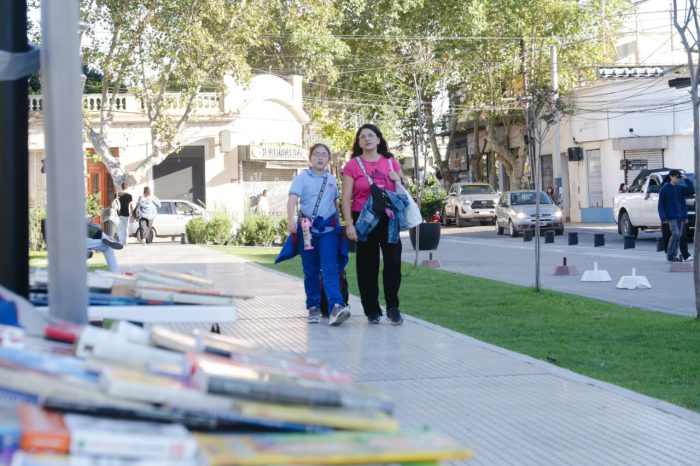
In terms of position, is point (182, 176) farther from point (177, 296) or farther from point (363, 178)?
point (177, 296)

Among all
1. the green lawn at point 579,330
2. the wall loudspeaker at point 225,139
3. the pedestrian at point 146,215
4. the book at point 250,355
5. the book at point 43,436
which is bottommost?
the green lawn at point 579,330

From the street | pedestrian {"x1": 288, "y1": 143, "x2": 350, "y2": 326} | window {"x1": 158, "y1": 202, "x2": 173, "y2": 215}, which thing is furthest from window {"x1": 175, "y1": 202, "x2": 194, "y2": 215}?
pedestrian {"x1": 288, "y1": 143, "x2": 350, "y2": 326}

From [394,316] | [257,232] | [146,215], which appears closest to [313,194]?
[394,316]

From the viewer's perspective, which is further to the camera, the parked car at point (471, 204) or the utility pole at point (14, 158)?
the parked car at point (471, 204)

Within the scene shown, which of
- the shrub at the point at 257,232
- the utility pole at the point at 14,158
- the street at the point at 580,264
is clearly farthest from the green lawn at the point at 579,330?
the shrub at the point at 257,232

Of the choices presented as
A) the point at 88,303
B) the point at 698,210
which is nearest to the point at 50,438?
the point at 88,303

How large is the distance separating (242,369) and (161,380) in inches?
11.2

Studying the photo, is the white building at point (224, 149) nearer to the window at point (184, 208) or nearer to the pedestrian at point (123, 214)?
the window at point (184, 208)

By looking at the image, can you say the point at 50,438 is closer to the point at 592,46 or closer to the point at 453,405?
the point at 453,405

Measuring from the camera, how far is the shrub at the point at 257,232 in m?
31.8

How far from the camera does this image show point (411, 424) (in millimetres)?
5773

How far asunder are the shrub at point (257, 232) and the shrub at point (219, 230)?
1.30 ft

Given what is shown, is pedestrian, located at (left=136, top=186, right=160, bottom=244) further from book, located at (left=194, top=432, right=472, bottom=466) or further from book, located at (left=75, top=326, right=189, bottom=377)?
book, located at (left=194, top=432, right=472, bottom=466)

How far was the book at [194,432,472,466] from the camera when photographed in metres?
2.28
